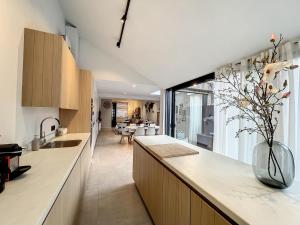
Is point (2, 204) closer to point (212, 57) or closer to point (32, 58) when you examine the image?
point (32, 58)

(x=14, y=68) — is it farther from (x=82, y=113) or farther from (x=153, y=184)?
(x=82, y=113)

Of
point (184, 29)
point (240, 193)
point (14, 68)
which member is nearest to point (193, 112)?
point (184, 29)

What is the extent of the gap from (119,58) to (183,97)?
2.10 metres

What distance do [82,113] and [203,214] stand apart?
10.5 feet

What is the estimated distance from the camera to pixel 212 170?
47.3 inches

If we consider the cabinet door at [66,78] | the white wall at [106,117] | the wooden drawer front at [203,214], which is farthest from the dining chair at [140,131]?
the white wall at [106,117]

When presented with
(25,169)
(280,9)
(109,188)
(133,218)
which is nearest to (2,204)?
(25,169)

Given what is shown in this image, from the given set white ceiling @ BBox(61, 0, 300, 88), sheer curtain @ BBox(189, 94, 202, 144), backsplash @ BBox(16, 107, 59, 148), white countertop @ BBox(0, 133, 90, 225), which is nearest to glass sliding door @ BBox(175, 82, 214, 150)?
sheer curtain @ BBox(189, 94, 202, 144)

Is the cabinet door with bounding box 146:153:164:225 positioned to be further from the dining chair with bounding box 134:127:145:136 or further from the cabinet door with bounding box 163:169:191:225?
the dining chair with bounding box 134:127:145:136

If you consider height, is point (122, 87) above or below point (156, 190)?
above

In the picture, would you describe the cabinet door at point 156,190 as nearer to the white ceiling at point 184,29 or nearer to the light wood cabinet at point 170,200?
the light wood cabinet at point 170,200

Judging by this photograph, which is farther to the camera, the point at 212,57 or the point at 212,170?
the point at 212,57

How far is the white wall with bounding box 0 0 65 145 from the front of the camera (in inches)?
49.8

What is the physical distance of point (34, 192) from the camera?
0.88m
